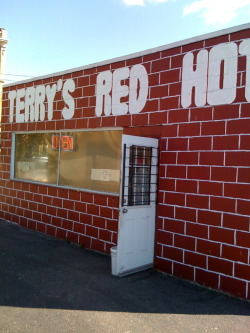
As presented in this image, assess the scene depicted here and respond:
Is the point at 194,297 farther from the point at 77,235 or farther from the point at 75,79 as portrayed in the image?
the point at 75,79

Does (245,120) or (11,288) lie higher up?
(245,120)

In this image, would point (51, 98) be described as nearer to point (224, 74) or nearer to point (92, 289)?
point (224, 74)

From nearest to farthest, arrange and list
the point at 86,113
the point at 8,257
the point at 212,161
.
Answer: the point at 212,161, the point at 8,257, the point at 86,113

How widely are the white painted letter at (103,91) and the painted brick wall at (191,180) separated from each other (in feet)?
0.44

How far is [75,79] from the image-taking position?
756 centimetres

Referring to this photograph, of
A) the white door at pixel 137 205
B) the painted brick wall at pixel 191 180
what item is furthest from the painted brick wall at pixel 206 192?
the white door at pixel 137 205

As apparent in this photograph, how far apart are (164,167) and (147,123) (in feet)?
2.92

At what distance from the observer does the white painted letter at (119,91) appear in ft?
21.2

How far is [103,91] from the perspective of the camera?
6902 millimetres

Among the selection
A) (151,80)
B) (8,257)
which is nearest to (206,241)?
(151,80)

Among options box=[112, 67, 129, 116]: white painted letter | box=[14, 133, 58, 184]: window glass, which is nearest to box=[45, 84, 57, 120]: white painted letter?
box=[14, 133, 58, 184]: window glass

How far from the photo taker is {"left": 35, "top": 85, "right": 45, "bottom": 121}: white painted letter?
27.5ft

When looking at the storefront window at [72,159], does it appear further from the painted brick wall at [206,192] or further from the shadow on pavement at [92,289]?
the shadow on pavement at [92,289]

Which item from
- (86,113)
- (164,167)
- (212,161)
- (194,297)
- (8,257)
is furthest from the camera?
(86,113)
